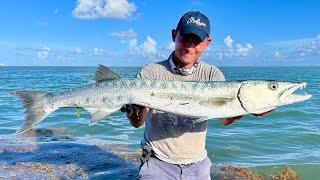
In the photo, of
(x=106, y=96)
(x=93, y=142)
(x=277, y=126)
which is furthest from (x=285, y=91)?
(x=277, y=126)

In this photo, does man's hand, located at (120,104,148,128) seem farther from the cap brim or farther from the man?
the cap brim

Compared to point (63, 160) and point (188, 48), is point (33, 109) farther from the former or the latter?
point (63, 160)

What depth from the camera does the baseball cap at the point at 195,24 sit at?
18.8ft

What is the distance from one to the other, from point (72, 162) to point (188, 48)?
6304mm

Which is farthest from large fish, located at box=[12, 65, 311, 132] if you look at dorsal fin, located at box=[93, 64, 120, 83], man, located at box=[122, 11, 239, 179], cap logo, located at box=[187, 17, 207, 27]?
cap logo, located at box=[187, 17, 207, 27]

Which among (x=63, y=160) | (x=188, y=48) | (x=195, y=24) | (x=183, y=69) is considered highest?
(x=195, y=24)

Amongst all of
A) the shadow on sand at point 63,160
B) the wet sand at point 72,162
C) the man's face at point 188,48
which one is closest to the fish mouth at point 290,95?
the man's face at point 188,48

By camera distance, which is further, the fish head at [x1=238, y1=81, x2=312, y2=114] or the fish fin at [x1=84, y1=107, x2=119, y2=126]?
the fish fin at [x1=84, y1=107, x2=119, y2=126]

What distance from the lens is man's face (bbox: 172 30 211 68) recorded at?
5.80 meters

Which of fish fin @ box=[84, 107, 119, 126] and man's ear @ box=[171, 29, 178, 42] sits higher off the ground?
man's ear @ box=[171, 29, 178, 42]

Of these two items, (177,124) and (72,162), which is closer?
(177,124)

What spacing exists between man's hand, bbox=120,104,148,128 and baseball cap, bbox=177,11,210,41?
3.46 feet

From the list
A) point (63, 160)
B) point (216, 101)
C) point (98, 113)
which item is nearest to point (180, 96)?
point (216, 101)

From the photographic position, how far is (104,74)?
584 centimetres
